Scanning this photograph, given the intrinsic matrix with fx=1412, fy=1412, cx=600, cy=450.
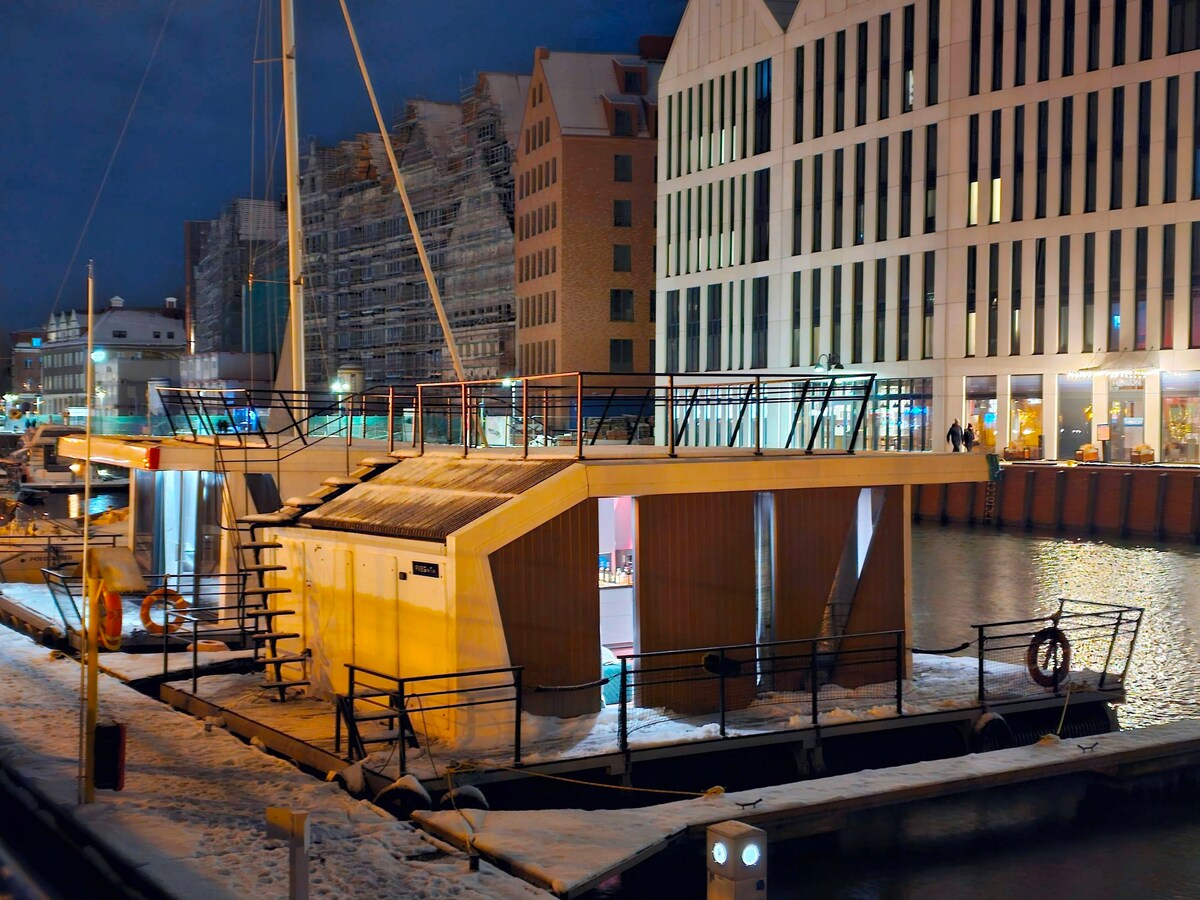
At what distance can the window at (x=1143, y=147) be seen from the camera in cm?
5728

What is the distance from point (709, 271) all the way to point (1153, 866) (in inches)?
2692

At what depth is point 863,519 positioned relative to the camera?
1731 centimetres

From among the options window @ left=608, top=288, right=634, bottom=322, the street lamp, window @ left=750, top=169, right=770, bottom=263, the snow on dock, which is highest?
window @ left=750, top=169, right=770, bottom=263

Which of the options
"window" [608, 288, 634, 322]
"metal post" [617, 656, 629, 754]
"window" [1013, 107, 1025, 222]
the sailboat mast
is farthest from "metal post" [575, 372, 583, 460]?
"window" [608, 288, 634, 322]

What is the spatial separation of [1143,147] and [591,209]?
3938 cm

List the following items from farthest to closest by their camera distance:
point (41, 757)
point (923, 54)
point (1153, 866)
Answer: point (923, 54) → point (41, 757) → point (1153, 866)

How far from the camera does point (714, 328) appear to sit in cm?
7988

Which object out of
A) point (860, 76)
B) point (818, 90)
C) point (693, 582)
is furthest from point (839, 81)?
point (693, 582)

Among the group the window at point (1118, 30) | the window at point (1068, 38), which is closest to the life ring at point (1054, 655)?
the window at point (1118, 30)

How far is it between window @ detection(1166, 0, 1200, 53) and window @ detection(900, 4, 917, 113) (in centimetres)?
1344

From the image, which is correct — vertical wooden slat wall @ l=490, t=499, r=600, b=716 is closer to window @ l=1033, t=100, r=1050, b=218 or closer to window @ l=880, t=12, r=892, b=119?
window @ l=1033, t=100, r=1050, b=218

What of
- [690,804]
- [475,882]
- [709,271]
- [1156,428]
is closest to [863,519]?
[690,804]

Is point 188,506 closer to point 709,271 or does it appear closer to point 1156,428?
point 1156,428

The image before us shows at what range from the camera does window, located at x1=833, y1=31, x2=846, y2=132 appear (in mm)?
70812
